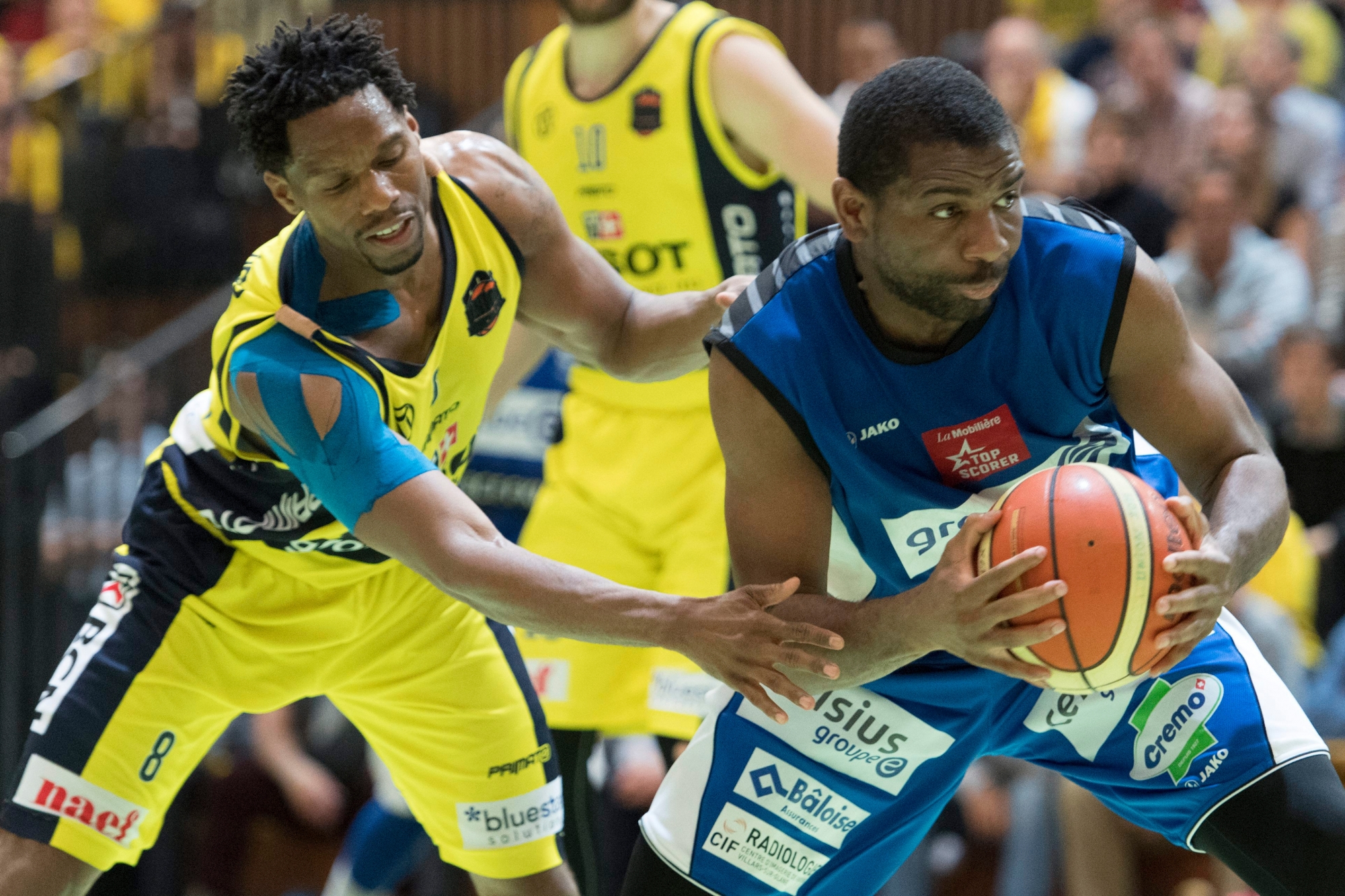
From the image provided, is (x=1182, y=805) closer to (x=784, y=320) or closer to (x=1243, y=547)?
(x=1243, y=547)

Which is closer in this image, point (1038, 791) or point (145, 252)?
point (1038, 791)

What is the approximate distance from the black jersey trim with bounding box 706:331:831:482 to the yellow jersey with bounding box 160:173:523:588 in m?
0.67

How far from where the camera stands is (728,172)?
178 inches

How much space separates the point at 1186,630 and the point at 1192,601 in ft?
0.20

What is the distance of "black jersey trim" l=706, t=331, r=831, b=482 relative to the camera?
285 cm

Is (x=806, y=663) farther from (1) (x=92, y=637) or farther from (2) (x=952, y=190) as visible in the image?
(1) (x=92, y=637)

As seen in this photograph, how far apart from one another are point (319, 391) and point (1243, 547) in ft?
5.53

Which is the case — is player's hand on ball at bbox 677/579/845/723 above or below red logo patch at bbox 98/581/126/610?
above

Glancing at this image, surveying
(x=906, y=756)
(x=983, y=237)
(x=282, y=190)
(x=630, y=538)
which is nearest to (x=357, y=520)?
(x=282, y=190)

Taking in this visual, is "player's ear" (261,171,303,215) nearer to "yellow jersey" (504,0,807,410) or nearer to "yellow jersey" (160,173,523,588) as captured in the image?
"yellow jersey" (160,173,523,588)

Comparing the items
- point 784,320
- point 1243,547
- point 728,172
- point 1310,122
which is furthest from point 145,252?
point 1243,547

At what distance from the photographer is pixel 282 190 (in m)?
3.18

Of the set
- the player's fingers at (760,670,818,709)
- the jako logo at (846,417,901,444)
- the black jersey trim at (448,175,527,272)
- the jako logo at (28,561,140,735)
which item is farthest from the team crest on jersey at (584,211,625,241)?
the player's fingers at (760,670,818,709)

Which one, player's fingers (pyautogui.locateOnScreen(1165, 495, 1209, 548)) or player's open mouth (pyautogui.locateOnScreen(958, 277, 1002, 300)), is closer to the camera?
player's fingers (pyautogui.locateOnScreen(1165, 495, 1209, 548))
